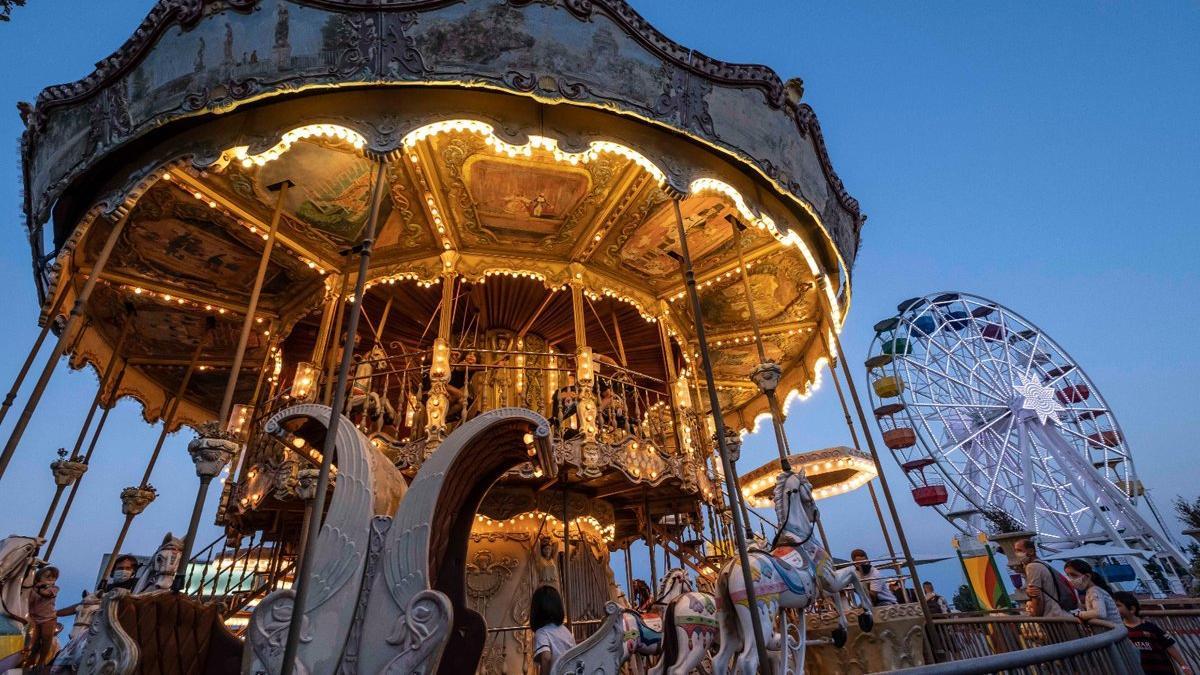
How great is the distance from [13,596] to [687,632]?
18.6 ft

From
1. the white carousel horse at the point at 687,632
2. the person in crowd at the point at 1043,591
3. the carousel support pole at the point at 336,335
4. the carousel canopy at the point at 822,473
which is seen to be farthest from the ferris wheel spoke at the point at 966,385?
the carousel support pole at the point at 336,335

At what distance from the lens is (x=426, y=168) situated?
8.24 meters

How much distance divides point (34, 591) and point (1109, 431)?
123 ft

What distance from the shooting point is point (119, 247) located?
349 inches

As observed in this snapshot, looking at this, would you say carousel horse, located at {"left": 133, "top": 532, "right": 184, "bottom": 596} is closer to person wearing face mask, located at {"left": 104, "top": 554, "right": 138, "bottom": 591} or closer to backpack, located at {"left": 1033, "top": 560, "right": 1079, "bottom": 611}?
person wearing face mask, located at {"left": 104, "top": 554, "right": 138, "bottom": 591}

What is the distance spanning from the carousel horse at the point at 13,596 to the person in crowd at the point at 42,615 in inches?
46.9

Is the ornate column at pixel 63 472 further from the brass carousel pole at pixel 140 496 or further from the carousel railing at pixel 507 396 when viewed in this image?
the carousel railing at pixel 507 396

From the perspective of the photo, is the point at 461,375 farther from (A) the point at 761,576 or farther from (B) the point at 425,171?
(A) the point at 761,576

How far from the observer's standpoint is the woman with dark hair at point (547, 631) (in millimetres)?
4242

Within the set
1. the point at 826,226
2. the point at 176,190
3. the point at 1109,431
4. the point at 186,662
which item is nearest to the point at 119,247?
the point at 176,190

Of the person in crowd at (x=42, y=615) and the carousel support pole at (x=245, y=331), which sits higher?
the carousel support pole at (x=245, y=331)

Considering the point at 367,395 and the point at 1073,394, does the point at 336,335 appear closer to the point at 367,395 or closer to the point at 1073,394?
the point at 367,395

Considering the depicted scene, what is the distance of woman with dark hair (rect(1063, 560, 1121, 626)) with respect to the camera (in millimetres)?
5137

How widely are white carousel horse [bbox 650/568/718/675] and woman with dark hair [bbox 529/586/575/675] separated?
147cm
